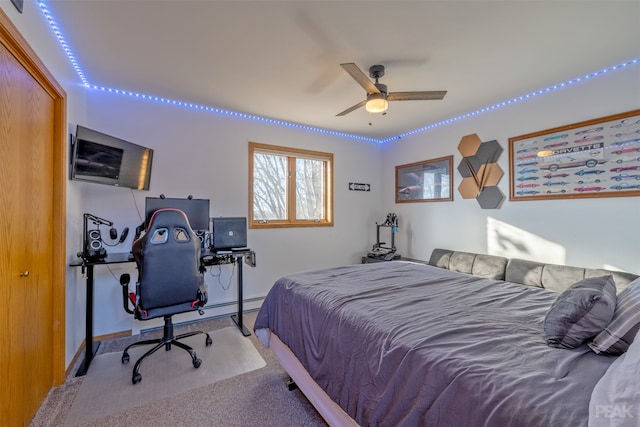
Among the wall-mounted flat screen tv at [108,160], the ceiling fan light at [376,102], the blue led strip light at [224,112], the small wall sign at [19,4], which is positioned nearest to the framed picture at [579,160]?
the ceiling fan light at [376,102]

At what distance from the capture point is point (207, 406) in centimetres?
187

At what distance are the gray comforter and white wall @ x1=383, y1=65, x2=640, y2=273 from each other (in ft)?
4.20

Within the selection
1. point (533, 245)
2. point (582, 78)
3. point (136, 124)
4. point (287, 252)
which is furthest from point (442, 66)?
point (136, 124)

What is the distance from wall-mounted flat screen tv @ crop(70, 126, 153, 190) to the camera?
2.31 meters

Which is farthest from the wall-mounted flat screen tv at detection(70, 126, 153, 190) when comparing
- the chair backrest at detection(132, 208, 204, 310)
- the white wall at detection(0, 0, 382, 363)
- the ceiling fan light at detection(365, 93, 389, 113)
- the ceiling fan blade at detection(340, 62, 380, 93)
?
the ceiling fan light at detection(365, 93, 389, 113)

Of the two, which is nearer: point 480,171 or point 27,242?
point 27,242

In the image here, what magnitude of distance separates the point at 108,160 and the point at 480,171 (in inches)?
160

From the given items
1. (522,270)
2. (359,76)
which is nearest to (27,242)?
(359,76)

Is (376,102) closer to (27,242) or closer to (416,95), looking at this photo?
(416,95)

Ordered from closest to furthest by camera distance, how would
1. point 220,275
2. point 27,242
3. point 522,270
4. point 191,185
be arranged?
point 27,242 < point 522,270 < point 191,185 < point 220,275

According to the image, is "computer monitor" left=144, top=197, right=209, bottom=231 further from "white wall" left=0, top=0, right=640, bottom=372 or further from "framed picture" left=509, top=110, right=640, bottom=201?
"framed picture" left=509, top=110, right=640, bottom=201

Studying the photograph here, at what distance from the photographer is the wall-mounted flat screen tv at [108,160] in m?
2.31

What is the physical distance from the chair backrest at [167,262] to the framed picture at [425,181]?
10.7 feet

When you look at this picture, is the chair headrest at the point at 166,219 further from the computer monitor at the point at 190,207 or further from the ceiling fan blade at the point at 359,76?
the ceiling fan blade at the point at 359,76
